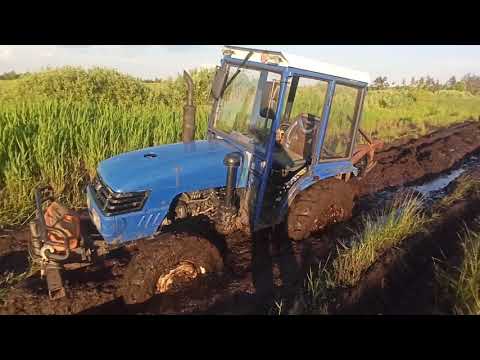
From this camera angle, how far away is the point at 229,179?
3318 mm

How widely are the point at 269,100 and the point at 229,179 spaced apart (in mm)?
979

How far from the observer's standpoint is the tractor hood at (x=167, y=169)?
10.2ft

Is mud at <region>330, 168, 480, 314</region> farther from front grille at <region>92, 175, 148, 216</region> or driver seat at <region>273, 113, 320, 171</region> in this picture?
front grille at <region>92, 175, 148, 216</region>

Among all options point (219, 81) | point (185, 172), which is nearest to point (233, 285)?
point (185, 172)

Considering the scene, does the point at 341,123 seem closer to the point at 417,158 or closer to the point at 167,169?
the point at 167,169

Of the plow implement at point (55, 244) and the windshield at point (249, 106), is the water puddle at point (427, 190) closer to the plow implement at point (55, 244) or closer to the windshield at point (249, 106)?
the windshield at point (249, 106)

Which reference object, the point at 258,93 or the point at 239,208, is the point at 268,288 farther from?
the point at 258,93

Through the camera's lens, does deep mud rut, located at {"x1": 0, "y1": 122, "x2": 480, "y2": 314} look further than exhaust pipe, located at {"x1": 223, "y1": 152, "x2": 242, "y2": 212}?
No

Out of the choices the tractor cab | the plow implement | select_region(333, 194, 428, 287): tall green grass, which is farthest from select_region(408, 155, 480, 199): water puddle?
the plow implement

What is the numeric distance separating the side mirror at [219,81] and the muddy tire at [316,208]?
150 centimetres

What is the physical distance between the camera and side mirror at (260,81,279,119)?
11.8ft

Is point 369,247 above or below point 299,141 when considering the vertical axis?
below

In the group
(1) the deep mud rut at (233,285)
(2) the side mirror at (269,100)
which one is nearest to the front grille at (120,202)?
(1) the deep mud rut at (233,285)

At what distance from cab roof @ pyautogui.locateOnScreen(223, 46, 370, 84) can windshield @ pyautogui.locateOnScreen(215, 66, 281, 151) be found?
5.8 inches
